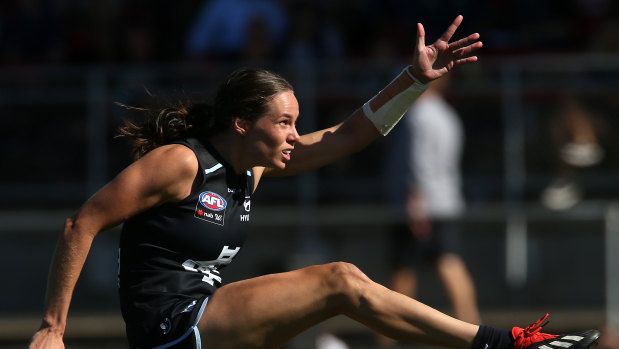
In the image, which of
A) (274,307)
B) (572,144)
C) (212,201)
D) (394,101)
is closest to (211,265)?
(212,201)

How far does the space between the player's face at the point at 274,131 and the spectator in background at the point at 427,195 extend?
3885 mm

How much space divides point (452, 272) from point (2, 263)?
12.4 feet

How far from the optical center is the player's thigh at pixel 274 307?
4.46m

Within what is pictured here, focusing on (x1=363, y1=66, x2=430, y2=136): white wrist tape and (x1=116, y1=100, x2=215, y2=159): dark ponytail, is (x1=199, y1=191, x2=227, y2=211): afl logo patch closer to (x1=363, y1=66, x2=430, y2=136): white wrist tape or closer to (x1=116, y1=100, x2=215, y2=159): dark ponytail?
(x1=116, y1=100, x2=215, y2=159): dark ponytail

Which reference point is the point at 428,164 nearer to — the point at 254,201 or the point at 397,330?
the point at 254,201

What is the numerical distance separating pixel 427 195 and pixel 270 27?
113 inches

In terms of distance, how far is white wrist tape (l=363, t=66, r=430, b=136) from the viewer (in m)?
5.23

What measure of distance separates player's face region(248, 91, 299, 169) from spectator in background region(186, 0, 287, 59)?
536 centimetres

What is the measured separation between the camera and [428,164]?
8.59 meters

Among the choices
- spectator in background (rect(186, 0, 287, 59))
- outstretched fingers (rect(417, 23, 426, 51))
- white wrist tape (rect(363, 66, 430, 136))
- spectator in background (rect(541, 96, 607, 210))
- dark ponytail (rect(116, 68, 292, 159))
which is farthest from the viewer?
spectator in background (rect(186, 0, 287, 59))

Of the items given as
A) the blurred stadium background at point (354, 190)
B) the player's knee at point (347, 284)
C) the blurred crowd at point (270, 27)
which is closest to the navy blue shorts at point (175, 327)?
the player's knee at point (347, 284)

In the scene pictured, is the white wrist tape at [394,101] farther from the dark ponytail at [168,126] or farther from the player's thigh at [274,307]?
the player's thigh at [274,307]

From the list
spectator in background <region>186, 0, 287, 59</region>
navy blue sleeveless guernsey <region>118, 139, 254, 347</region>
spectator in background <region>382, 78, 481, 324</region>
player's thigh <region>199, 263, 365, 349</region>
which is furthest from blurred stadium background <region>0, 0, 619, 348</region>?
player's thigh <region>199, 263, 365, 349</region>

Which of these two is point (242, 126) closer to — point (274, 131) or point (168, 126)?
point (274, 131)
